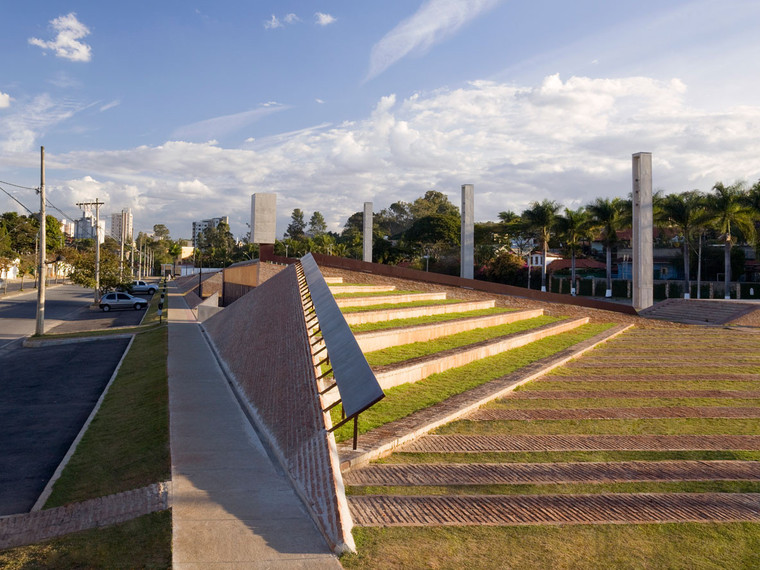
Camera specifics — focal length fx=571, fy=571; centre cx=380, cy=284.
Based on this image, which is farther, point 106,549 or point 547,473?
point 547,473

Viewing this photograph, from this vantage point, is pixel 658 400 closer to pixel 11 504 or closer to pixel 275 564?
pixel 275 564

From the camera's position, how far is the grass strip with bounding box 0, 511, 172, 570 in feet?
14.7

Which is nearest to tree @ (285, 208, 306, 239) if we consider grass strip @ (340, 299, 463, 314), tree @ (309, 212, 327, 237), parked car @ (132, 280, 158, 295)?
tree @ (309, 212, 327, 237)

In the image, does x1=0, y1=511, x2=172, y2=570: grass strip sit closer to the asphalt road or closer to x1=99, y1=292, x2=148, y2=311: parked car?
the asphalt road

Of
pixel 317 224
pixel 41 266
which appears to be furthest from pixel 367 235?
pixel 317 224

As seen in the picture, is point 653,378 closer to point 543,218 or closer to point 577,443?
point 577,443

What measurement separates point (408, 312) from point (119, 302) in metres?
29.4

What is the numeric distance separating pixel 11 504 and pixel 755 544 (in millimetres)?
7996

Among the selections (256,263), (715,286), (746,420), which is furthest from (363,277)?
(715,286)

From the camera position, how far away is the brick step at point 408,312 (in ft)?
43.6

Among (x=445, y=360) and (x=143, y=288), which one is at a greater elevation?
(x=143, y=288)

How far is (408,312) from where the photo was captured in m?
15.3

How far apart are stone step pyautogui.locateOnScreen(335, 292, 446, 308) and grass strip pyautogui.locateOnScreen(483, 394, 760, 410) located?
21.9ft

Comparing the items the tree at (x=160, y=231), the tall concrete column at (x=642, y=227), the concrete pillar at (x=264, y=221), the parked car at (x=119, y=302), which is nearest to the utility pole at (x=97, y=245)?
the parked car at (x=119, y=302)
